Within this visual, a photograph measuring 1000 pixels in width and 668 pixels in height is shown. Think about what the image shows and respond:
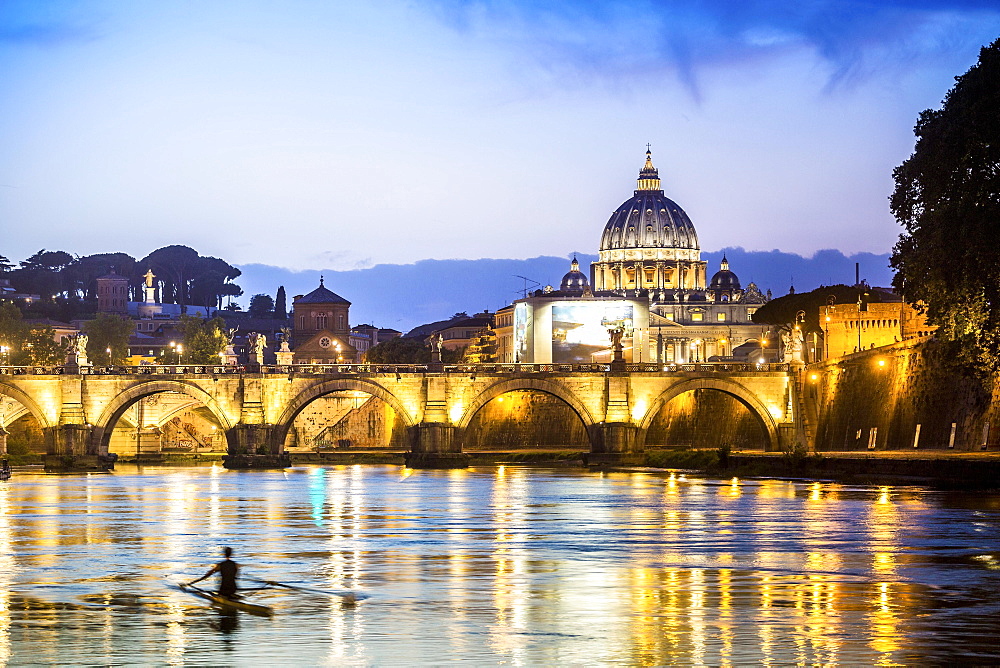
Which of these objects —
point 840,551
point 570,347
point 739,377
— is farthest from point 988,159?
point 570,347

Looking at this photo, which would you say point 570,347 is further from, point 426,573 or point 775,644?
point 775,644

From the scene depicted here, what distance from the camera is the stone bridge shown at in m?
95.4

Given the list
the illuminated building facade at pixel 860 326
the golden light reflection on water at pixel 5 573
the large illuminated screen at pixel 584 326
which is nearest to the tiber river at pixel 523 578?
the golden light reflection on water at pixel 5 573

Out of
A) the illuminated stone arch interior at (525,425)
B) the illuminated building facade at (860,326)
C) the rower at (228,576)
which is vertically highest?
the illuminated building facade at (860,326)

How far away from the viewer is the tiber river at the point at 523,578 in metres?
24.4

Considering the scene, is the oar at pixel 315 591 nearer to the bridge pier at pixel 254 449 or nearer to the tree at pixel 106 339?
the bridge pier at pixel 254 449

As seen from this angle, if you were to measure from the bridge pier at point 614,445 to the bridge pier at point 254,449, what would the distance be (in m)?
17.6

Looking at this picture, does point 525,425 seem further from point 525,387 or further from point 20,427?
point 20,427

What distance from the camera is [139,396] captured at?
9800 centimetres

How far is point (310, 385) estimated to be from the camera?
9781cm

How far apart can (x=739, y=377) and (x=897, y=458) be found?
1360 inches

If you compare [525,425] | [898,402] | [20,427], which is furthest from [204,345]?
[898,402]

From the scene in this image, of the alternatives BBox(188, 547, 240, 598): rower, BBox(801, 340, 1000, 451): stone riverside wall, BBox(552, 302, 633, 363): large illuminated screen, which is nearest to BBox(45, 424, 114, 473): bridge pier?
BBox(801, 340, 1000, 451): stone riverside wall

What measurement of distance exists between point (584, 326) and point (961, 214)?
110m
